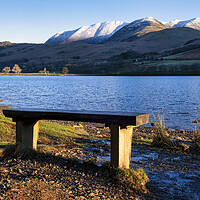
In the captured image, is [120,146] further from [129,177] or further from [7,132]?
[7,132]

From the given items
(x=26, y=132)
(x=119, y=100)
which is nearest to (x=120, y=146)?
(x=26, y=132)

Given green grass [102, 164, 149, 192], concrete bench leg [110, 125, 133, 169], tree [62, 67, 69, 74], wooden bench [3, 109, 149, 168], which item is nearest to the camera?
green grass [102, 164, 149, 192]

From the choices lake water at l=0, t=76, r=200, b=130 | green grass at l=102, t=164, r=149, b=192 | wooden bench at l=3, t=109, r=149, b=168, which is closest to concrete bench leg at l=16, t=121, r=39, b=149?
wooden bench at l=3, t=109, r=149, b=168

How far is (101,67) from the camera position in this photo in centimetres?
11562

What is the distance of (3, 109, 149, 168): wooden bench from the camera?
456 centimetres

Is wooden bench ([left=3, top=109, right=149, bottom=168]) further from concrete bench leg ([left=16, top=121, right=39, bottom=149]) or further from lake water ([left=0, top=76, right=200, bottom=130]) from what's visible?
lake water ([left=0, top=76, right=200, bottom=130])

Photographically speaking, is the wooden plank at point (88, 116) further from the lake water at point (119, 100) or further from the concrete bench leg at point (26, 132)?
the lake water at point (119, 100)

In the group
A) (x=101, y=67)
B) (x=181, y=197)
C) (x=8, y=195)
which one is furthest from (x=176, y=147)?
(x=101, y=67)

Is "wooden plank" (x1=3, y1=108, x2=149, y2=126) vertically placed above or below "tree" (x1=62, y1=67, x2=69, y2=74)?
below

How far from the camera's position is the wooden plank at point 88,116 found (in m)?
4.49

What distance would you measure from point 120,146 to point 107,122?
1.56 feet

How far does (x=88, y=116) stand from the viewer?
4.77 meters

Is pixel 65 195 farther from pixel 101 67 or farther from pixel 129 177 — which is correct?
pixel 101 67

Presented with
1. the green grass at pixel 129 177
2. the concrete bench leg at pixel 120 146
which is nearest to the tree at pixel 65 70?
the concrete bench leg at pixel 120 146
